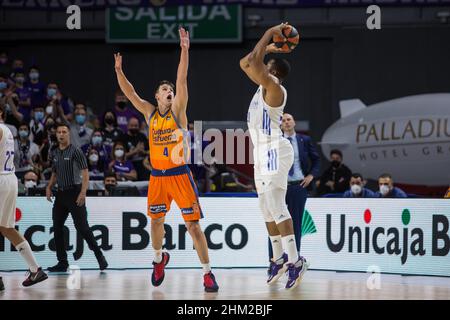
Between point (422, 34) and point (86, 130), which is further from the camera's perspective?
point (422, 34)

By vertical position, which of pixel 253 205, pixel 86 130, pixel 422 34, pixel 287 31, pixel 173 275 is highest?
pixel 422 34

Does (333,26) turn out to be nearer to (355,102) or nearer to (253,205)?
(355,102)

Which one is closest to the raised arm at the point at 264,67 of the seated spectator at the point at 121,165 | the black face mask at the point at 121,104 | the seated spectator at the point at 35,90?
the seated spectator at the point at 121,165

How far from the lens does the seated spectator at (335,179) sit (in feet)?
46.7

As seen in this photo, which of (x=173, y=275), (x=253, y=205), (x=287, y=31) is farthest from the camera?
(x=253, y=205)

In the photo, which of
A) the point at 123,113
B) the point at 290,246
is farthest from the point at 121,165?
the point at 290,246

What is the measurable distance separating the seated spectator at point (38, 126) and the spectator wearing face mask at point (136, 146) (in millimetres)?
1504

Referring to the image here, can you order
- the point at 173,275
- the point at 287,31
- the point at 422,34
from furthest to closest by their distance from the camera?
the point at 422,34, the point at 173,275, the point at 287,31

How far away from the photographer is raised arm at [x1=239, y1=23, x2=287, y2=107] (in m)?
7.77

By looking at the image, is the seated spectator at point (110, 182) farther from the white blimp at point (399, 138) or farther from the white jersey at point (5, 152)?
the white blimp at point (399, 138)

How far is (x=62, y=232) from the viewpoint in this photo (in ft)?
34.3
